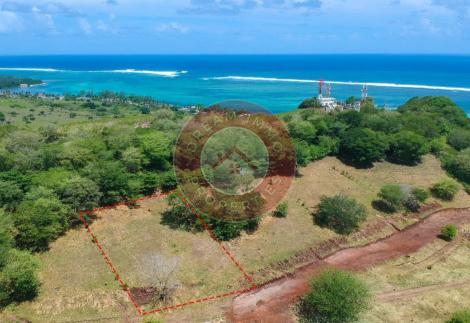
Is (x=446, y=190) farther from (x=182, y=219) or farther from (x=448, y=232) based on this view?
(x=182, y=219)

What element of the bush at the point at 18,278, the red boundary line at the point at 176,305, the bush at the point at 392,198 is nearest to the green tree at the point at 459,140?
the bush at the point at 392,198

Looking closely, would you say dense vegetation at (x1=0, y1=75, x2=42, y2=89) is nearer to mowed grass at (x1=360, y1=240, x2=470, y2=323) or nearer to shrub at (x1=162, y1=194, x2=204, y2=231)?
shrub at (x1=162, y1=194, x2=204, y2=231)

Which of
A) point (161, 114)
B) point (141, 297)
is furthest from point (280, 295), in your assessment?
point (161, 114)

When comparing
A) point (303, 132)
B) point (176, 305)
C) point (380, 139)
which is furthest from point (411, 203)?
point (176, 305)

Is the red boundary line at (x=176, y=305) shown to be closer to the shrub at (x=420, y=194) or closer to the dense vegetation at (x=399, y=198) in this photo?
the dense vegetation at (x=399, y=198)

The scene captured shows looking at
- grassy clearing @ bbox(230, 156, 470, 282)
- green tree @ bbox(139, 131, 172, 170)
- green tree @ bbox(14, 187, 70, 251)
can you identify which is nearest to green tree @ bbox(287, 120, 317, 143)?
grassy clearing @ bbox(230, 156, 470, 282)

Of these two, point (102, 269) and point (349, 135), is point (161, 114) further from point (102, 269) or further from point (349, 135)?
point (102, 269)

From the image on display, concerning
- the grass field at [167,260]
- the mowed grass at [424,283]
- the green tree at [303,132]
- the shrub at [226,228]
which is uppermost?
the green tree at [303,132]
